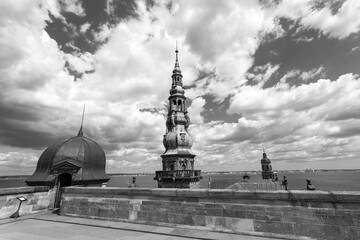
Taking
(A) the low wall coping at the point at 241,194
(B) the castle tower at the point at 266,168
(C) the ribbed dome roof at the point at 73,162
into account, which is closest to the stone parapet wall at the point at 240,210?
(A) the low wall coping at the point at 241,194

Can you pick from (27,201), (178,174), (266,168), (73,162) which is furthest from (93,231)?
(266,168)

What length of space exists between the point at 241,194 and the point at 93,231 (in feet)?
17.1

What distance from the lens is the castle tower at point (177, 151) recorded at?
132 feet

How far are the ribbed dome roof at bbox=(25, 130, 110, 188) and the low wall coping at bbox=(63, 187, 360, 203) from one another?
3.94 meters

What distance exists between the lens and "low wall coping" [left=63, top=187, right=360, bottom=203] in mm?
5535

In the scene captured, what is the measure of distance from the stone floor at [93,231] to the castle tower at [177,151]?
3294cm

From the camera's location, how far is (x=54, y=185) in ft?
39.2

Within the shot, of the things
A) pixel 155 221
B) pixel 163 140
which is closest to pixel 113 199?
pixel 155 221

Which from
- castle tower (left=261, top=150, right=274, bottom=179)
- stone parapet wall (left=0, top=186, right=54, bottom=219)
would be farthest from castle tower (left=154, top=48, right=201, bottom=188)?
castle tower (left=261, top=150, right=274, bottom=179)

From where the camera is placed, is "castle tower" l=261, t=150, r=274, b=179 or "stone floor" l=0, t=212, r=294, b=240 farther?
"castle tower" l=261, t=150, r=274, b=179

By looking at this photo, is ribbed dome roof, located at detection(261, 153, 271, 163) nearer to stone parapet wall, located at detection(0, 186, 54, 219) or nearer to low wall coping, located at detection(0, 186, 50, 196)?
stone parapet wall, located at detection(0, 186, 54, 219)

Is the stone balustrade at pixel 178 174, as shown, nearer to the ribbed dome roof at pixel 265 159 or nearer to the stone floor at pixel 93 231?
the stone floor at pixel 93 231

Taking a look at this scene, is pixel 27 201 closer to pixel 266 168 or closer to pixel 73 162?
pixel 73 162

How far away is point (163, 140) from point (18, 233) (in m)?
38.8
